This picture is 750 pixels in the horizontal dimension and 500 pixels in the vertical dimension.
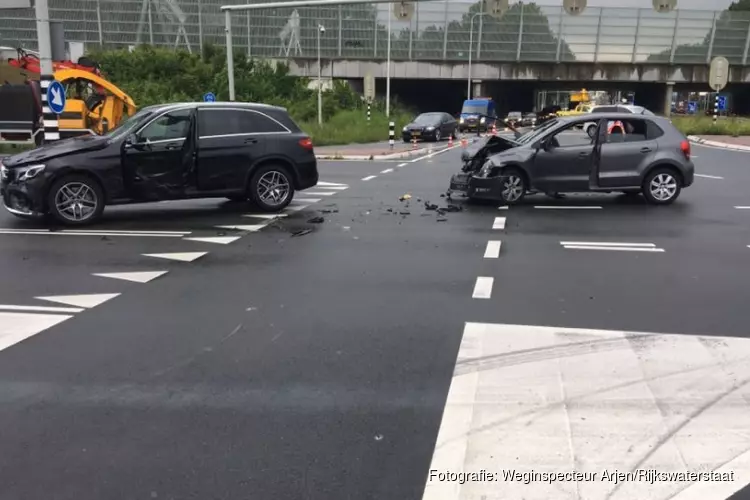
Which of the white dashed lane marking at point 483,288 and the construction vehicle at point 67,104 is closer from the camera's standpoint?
the white dashed lane marking at point 483,288

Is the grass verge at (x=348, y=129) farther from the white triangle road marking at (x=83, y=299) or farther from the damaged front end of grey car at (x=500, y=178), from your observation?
the white triangle road marking at (x=83, y=299)

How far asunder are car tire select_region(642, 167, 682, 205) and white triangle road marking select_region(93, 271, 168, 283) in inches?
349

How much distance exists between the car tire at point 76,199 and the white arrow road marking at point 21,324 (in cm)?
447

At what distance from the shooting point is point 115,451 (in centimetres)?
373

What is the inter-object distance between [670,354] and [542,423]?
1.62 meters

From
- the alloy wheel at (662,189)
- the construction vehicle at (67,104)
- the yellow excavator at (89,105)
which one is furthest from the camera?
the yellow excavator at (89,105)

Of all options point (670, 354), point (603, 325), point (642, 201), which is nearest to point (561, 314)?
point (603, 325)

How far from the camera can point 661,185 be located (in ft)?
41.1

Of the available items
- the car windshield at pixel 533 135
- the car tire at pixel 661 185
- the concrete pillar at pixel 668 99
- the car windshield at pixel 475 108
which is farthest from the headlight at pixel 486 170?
the concrete pillar at pixel 668 99

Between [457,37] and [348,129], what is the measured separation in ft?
94.7

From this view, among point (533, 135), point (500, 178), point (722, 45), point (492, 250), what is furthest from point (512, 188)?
point (722, 45)

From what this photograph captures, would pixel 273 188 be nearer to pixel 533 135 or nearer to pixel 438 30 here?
pixel 533 135

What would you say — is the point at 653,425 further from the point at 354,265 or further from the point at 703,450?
the point at 354,265

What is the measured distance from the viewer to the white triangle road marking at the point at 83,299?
6.46 metres
